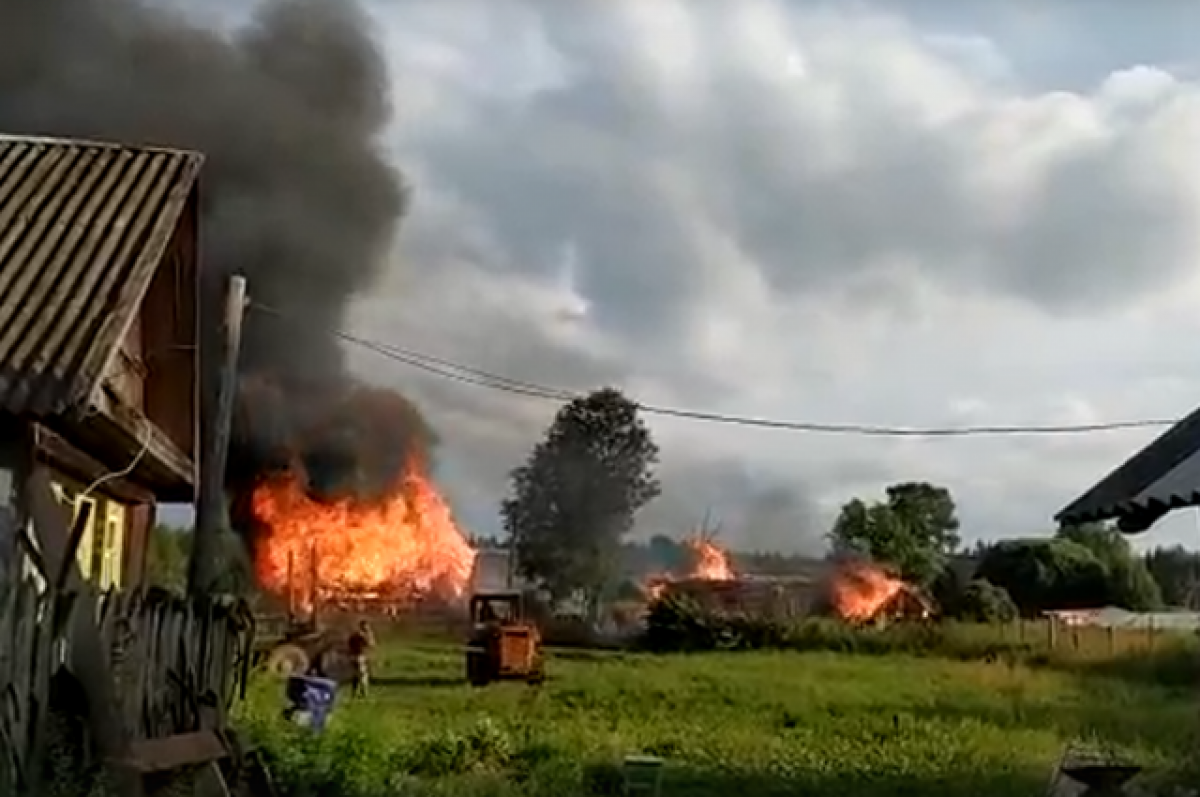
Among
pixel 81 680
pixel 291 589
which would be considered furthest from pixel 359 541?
pixel 81 680

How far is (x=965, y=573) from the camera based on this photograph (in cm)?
6194

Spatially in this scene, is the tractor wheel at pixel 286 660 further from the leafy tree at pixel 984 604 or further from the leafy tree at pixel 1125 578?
the leafy tree at pixel 1125 578

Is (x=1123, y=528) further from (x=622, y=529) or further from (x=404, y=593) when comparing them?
(x=622, y=529)

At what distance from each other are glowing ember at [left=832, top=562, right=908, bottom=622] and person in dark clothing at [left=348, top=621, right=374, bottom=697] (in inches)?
955

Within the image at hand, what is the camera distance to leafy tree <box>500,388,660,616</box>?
5944 centimetres

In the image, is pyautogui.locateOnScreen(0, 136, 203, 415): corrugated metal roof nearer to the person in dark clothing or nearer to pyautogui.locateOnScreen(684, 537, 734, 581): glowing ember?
the person in dark clothing

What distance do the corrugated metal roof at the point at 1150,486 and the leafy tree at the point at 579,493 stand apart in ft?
155

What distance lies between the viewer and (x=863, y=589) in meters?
53.2

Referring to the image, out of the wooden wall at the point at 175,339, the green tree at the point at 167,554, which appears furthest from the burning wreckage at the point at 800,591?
the wooden wall at the point at 175,339

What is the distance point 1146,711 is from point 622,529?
39824 mm

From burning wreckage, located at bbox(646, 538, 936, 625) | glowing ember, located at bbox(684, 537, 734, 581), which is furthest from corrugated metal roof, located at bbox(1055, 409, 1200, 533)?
glowing ember, located at bbox(684, 537, 734, 581)

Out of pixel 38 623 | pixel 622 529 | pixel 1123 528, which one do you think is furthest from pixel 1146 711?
pixel 622 529

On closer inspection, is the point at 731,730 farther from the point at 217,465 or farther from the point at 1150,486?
the point at 1150,486

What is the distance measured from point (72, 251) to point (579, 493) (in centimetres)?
4978
